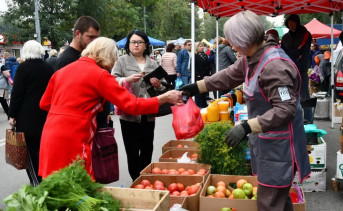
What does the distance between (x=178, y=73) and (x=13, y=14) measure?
904 inches

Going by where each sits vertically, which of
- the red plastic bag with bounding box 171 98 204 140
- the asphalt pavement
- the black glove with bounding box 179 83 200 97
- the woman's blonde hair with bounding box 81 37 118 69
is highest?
the woman's blonde hair with bounding box 81 37 118 69

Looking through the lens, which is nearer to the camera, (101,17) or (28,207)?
(28,207)

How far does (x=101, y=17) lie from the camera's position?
33.8 metres

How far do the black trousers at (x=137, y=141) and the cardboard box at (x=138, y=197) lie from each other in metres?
2.11

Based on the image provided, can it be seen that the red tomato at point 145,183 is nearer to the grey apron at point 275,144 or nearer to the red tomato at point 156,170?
the red tomato at point 156,170

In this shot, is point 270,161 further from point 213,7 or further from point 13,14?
point 13,14

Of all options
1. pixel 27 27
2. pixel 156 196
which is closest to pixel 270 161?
pixel 156 196

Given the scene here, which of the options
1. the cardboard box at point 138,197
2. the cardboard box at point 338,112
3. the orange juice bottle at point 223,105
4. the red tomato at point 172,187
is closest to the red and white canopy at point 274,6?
the orange juice bottle at point 223,105

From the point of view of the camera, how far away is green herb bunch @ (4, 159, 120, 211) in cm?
187

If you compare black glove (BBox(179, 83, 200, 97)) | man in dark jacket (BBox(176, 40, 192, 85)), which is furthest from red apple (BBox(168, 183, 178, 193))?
man in dark jacket (BBox(176, 40, 192, 85))

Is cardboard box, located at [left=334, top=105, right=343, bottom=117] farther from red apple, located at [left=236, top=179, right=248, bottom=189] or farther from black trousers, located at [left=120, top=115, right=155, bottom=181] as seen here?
black trousers, located at [left=120, top=115, right=155, bottom=181]

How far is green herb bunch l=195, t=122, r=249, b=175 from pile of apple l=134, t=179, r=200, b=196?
54 centimetres

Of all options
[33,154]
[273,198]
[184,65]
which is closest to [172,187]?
[273,198]

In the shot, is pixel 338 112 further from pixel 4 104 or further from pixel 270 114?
pixel 4 104
